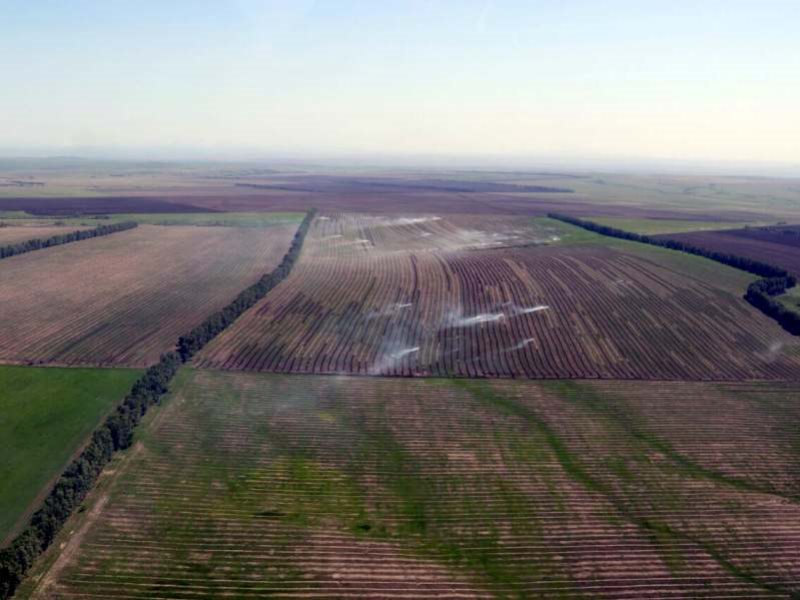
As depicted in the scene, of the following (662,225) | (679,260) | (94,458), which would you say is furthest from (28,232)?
(662,225)

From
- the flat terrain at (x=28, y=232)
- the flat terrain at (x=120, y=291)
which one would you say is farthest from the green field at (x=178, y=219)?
the flat terrain at (x=120, y=291)

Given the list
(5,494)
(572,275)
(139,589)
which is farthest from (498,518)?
(572,275)

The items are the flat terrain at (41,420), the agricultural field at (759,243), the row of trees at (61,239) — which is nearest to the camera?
the flat terrain at (41,420)

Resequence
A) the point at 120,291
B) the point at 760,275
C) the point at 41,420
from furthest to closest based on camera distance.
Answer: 1. the point at 760,275
2. the point at 120,291
3. the point at 41,420

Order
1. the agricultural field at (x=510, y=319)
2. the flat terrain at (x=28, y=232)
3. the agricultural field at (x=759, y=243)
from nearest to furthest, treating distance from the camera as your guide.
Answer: the agricultural field at (x=510, y=319) → the agricultural field at (x=759, y=243) → the flat terrain at (x=28, y=232)

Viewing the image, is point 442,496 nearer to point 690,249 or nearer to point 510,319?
point 510,319

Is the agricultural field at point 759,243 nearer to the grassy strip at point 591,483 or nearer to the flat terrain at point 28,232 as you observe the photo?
the grassy strip at point 591,483

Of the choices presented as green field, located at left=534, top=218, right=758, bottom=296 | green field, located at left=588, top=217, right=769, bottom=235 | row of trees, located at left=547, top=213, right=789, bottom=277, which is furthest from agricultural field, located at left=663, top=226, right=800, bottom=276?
green field, located at left=534, top=218, right=758, bottom=296
